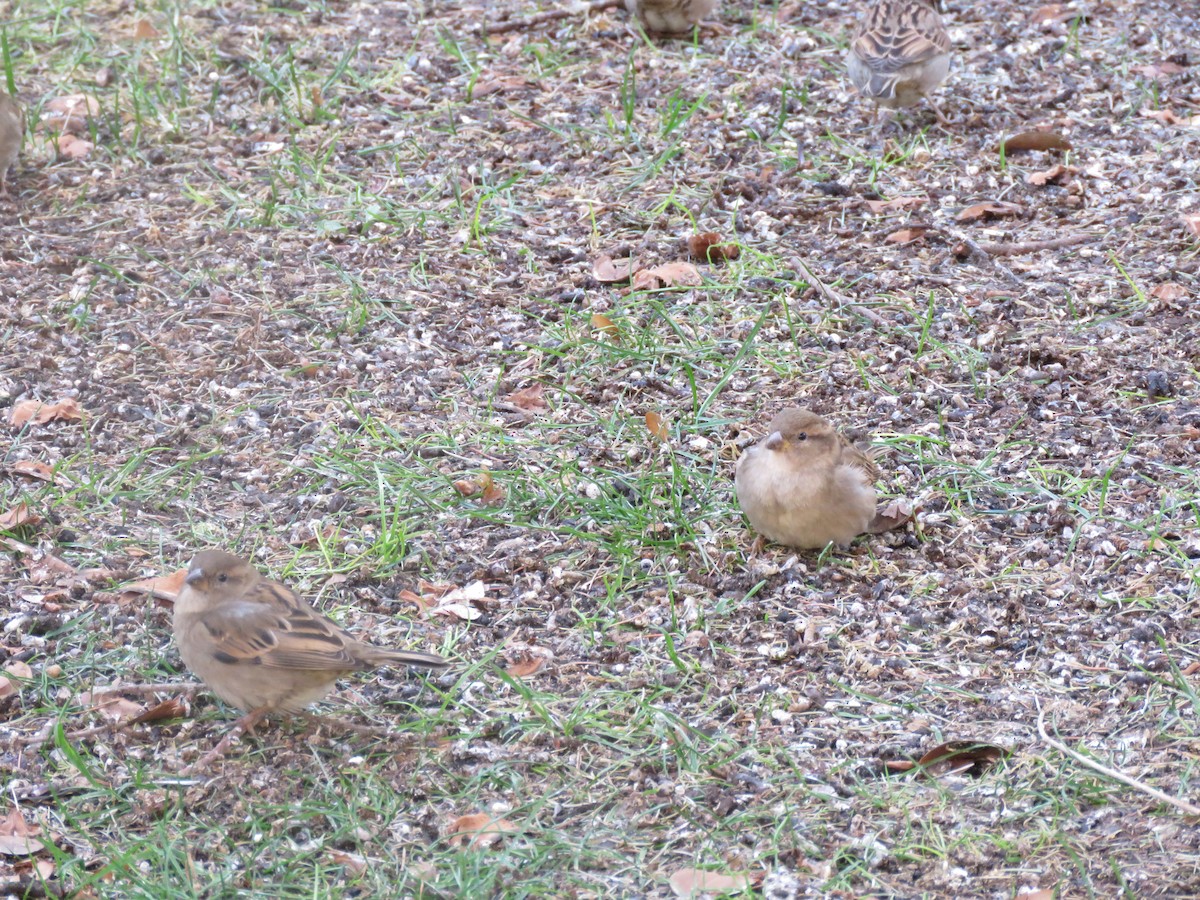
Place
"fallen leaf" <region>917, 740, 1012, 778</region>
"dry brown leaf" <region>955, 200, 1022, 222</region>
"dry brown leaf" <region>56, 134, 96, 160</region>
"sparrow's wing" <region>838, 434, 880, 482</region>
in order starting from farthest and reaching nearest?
"dry brown leaf" <region>56, 134, 96, 160</region>, "dry brown leaf" <region>955, 200, 1022, 222</region>, "sparrow's wing" <region>838, 434, 880, 482</region>, "fallen leaf" <region>917, 740, 1012, 778</region>

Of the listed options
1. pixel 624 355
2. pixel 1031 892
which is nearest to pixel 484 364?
pixel 624 355

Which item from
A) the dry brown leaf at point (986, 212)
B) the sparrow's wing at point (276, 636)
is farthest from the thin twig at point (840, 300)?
the sparrow's wing at point (276, 636)

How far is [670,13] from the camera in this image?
27.0ft

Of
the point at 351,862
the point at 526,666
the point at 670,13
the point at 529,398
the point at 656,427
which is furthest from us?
the point at 670,13

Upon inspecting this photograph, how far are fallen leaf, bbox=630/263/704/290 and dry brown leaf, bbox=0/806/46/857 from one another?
3.54 metres

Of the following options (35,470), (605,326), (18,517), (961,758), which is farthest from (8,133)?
(961,758)

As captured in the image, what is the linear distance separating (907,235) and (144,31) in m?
4.72

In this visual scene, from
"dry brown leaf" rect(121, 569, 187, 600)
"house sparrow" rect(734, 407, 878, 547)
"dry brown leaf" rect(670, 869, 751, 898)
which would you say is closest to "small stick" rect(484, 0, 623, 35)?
"house sparrow" rect(734, 407, 878, 547)

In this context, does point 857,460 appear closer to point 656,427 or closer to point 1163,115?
point 656,427

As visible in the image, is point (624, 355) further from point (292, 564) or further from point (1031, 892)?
point (1031, 892)

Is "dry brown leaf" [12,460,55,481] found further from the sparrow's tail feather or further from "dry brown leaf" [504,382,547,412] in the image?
the sparrow's tail feather

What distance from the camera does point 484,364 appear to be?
6008 millimetres

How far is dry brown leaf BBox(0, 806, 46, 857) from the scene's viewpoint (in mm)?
3756

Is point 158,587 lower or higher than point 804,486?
lower
